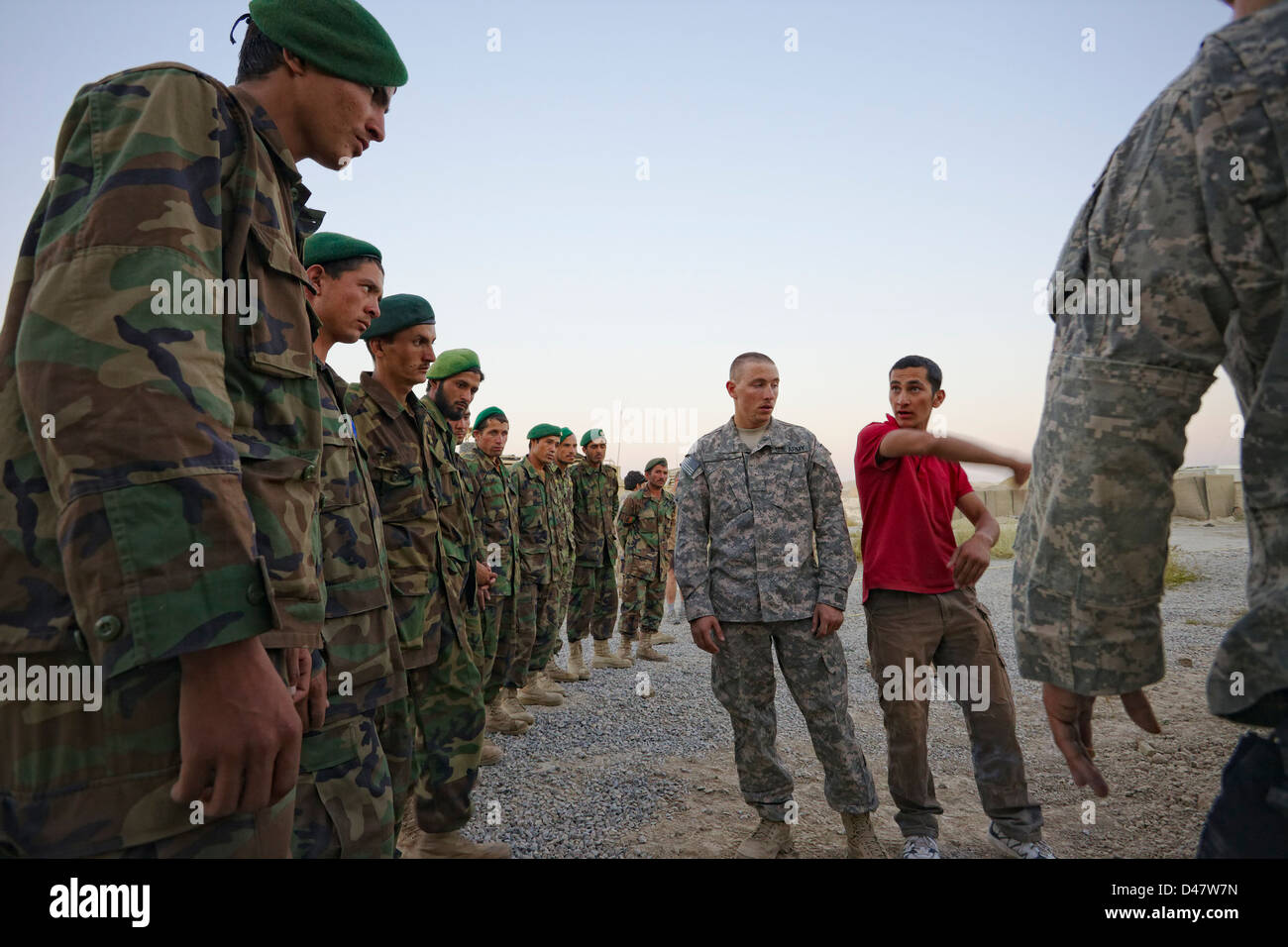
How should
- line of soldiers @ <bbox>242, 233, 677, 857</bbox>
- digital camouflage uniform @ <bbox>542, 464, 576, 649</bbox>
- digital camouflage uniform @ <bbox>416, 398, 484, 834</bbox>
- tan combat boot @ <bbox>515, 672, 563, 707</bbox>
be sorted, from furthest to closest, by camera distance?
digital camouflage uniform @ <bbox>542, 464, 576, 649</bbox>, tan combat boot @ <bbox>515, 672, 563, 707</bbox>, digital camouflage uniform @ <bbox>416, 398, 484, 834</bbox>, line of soldiers @ <bbox>242, 233, 677, 857</bbox>

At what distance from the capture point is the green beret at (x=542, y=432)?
8117 mm

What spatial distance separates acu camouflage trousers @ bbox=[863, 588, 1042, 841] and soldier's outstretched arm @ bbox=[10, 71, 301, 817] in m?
3.12

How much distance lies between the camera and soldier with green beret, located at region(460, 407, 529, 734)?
5.91m

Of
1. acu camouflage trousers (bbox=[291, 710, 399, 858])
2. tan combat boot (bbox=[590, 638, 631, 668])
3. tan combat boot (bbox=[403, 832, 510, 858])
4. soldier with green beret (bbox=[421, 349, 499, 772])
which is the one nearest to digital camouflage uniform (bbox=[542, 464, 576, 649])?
tan combat boot (bbox=[590, 638, 631, 668])

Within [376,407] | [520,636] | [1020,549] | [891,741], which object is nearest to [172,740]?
[1020,549]

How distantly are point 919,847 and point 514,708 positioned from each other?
412cm

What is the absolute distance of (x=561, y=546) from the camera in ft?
26.7

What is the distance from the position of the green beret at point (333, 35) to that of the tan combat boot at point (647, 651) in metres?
8.52

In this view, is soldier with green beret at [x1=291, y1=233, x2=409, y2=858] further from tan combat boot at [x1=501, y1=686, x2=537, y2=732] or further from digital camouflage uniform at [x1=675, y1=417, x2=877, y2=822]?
tan combat boot at [x1=501, y1=686, x2=537, y2=732]

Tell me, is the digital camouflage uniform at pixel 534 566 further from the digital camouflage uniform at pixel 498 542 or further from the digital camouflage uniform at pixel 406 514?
the digital camouflage uniform at pixel 406 514

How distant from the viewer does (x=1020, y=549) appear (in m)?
1.28

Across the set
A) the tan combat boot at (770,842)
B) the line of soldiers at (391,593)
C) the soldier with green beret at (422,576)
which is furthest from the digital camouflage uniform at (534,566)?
the tan combat boot at (770,842)
